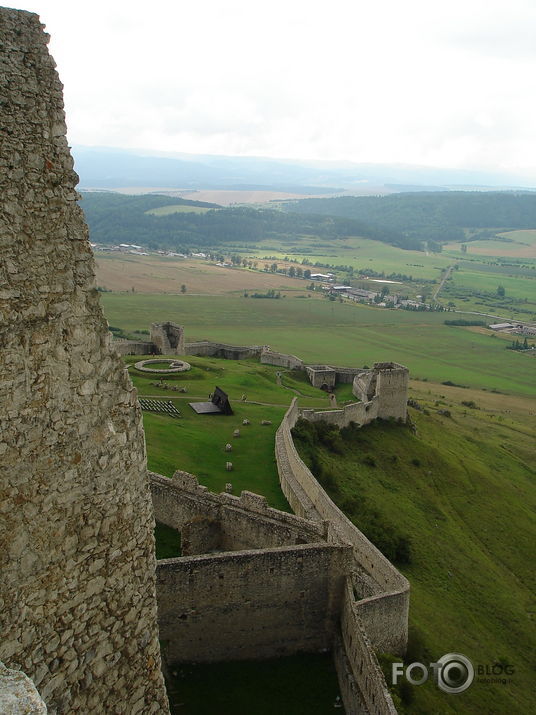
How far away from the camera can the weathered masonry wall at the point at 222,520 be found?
21109 mm

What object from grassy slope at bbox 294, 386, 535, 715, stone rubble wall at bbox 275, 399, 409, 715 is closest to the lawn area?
stone rubble wall at bbox 275, 399, 409, 715

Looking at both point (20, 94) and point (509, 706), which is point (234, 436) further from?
point (20, 94)

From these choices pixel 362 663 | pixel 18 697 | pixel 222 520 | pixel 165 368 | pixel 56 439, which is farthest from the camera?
pixel 165 368

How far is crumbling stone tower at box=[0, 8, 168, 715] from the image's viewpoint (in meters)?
6.02

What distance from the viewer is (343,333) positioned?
124562 mm

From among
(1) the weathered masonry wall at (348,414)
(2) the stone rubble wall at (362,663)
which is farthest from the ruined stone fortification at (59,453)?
(1) the weathered masonry wall at (348,414)

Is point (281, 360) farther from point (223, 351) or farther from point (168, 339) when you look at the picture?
point (168, 339)

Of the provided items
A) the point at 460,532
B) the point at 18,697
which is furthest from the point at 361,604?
the point at 460,532

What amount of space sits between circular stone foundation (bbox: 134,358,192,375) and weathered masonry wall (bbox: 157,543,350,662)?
3047 centimetres

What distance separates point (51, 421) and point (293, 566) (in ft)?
46.3

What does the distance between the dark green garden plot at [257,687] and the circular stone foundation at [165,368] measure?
3086 cm

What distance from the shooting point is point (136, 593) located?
24.3 ft

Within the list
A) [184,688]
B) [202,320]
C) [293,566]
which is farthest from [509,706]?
[202,320]

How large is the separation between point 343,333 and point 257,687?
108208 millimetres
